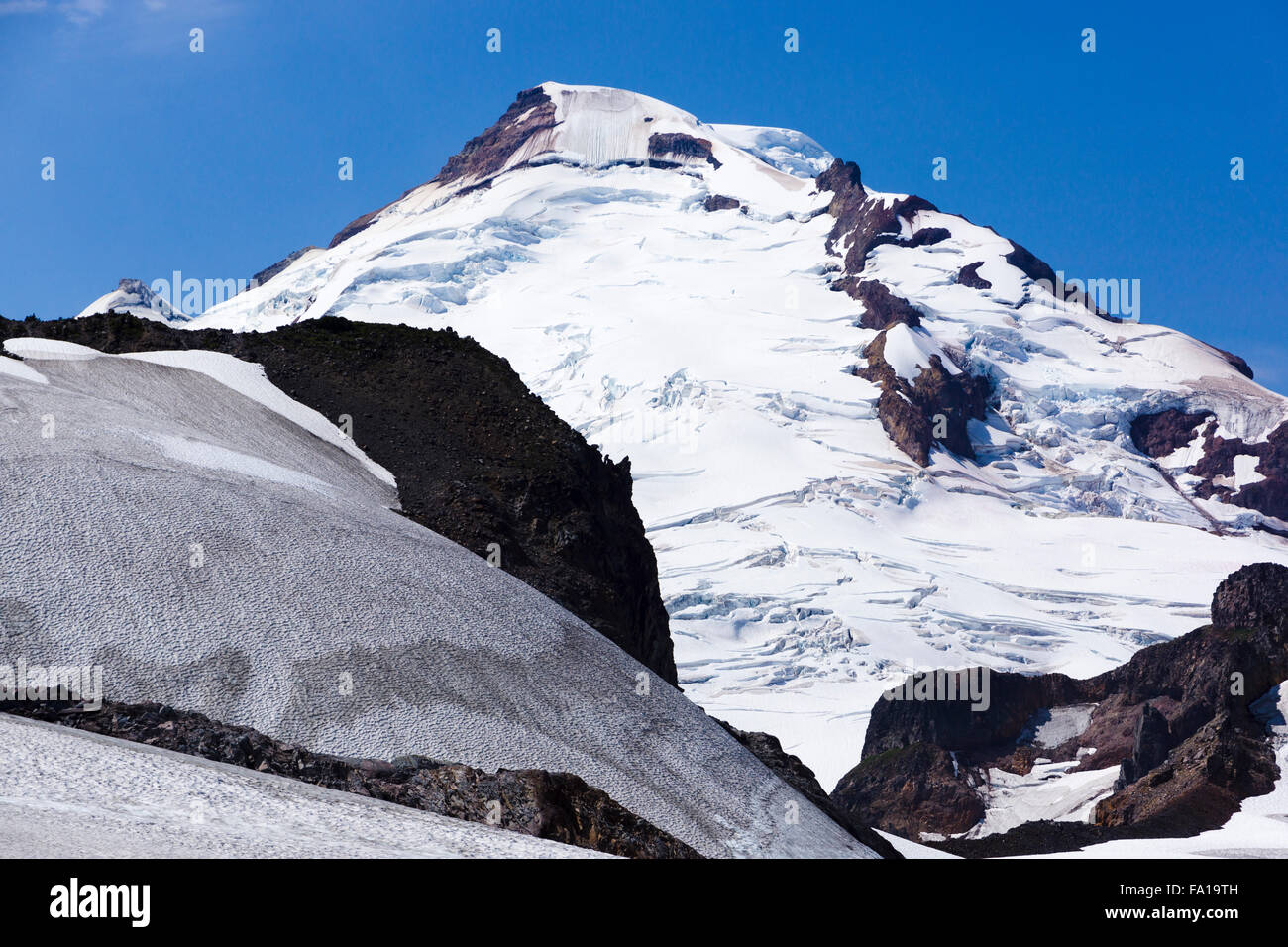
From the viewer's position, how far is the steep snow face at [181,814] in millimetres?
11430

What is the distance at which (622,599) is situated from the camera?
36.8m

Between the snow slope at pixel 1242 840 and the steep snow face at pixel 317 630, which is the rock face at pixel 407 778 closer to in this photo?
the steep snow face at pixel 317 630

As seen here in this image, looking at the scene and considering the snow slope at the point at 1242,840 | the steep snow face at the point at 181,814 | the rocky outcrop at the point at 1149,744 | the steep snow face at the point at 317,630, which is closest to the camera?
the steep snow face at the point at 181,814

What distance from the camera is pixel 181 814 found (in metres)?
12.9

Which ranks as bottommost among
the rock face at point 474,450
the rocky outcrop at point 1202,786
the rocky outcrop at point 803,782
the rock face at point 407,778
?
the rocky outcrop at point 1202,786

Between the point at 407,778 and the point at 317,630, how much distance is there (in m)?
4.27

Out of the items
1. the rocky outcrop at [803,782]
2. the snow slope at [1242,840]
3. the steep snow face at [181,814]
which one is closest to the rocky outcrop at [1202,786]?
the snow slope at [1242,840]

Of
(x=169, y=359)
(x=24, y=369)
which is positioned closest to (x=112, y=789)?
(x=24, y=369)

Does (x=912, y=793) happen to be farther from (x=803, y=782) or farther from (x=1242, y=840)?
(x=803, y=782)

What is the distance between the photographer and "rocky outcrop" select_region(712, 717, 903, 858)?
1107 inches

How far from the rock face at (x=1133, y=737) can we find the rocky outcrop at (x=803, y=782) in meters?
19.6

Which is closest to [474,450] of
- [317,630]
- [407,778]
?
[317,630]

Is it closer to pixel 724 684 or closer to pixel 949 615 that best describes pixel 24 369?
pixel 724 684

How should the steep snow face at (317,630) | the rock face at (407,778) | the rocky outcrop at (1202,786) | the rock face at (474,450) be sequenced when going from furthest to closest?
the rocky outcrop at (1202,786) < the rock face at (474,450) < the steep snow face at (317,630) < the rock face at (407,778)
